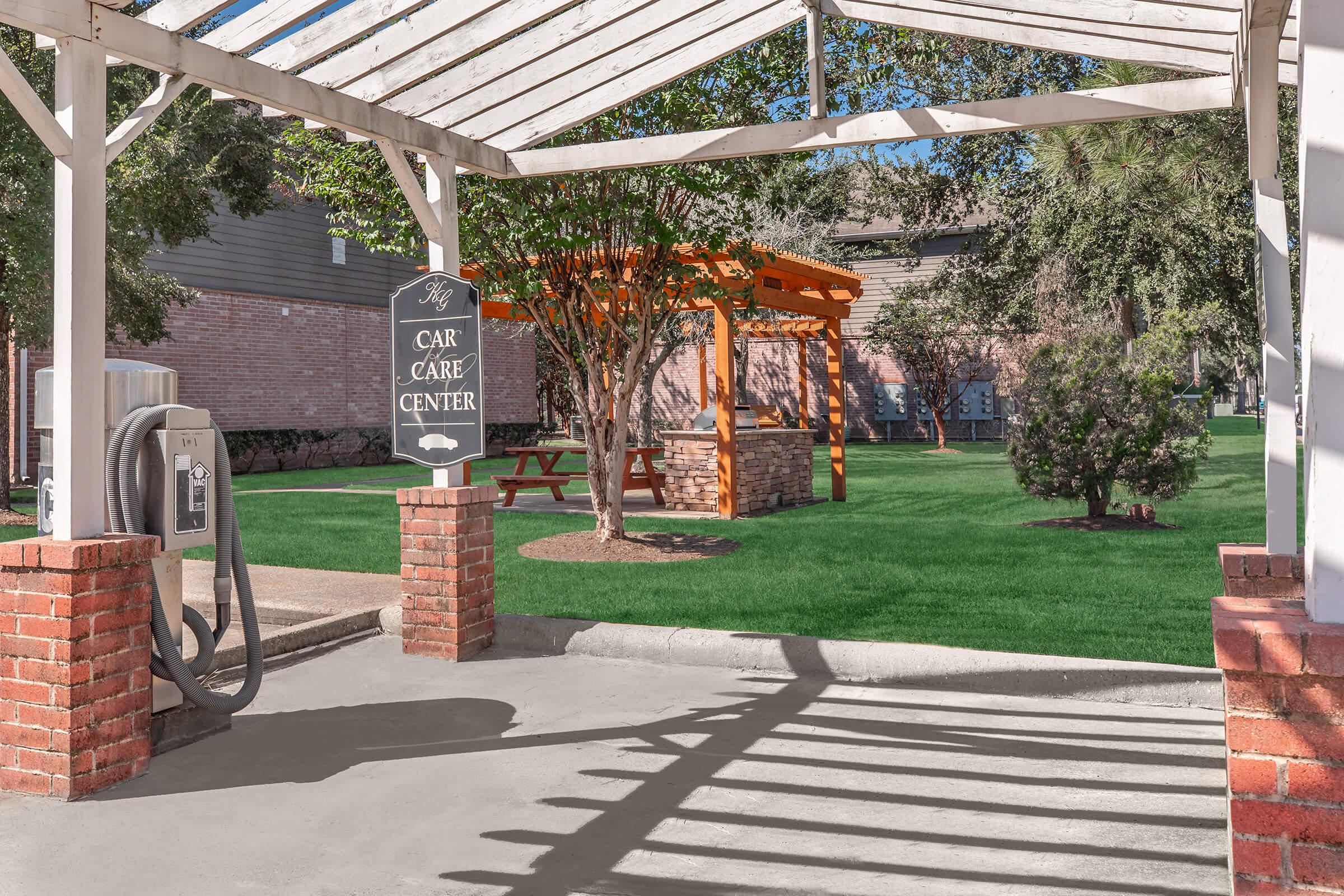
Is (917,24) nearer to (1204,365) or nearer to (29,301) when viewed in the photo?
(29,301)

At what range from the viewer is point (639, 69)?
19.1 feet

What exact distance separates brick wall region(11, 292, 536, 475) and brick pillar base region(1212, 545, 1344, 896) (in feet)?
59.4

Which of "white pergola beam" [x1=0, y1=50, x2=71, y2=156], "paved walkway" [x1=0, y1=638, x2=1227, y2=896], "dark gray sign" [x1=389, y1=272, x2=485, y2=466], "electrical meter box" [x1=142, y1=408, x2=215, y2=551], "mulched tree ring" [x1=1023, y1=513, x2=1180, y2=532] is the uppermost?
"white pergola beam" [x1=0, y1=50, x2=71, y2=156]

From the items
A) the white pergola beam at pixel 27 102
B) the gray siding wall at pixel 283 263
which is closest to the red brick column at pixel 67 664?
the white pergola beam at pixel 27 102

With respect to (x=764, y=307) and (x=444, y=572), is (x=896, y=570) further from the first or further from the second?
(x=764, y=307)

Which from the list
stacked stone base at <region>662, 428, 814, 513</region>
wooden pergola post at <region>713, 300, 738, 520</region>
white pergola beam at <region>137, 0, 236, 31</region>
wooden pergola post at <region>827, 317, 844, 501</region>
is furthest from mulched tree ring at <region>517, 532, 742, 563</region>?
white pergola beam at <region>137, 0, 236, 31</region>

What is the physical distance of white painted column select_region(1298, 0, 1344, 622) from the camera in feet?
8.30

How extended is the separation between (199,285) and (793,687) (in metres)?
18.5

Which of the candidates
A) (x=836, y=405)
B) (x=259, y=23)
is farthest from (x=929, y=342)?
(x=259, y=23)

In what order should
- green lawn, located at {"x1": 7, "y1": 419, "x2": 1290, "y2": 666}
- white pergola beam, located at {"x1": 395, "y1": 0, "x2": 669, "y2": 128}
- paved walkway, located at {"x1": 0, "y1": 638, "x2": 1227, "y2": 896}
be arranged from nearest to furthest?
paved walkway, located at {"x1": 0, "y1": 638, "x2": 1227, "y2": 896} < white pergola beam, located at {"x1": 395, "y1": 0, "x2": 669, "y2": 128} < green lawn, located at {"x1": 7, "y1": 419, "x2": 1290, "y2": 666}

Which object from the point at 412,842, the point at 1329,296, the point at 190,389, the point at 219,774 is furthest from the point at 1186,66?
the point at 190,389

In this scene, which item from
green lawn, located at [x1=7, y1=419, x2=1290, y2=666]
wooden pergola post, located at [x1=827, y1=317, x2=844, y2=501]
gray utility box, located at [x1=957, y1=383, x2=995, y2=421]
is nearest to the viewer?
green lawn, located at [x1=7, y1=419, x2=1290, y2=666]

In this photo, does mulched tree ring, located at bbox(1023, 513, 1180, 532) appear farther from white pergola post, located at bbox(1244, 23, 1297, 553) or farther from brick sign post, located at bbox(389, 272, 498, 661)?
brick sign post, located at bbox(389, 272, 498, 661)

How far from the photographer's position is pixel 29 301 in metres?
12.1
